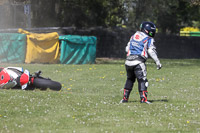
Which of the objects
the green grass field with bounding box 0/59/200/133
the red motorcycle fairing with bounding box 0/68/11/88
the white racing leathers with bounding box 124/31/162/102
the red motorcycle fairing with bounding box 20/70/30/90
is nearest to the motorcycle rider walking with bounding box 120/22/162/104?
the white racing leathers with bounding box 124/31/162/102

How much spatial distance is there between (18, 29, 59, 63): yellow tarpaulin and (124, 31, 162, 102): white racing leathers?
523 inches

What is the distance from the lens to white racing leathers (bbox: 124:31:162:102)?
957cm

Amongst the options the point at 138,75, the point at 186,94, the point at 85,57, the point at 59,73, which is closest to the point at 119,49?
the point at 85,57

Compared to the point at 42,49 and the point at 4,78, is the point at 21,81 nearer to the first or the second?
the point at 4,78

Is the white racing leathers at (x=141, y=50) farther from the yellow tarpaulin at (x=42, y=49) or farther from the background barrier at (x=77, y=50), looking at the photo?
the yellow tarpaulin at (x=42, y=49)

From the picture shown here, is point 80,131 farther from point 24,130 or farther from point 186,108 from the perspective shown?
point 186,108

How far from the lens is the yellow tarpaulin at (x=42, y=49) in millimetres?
22422

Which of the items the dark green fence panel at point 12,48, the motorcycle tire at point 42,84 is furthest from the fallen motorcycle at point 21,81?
the dark green fence panel at point 12,48

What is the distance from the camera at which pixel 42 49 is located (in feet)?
74.4

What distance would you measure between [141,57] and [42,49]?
13731 millimetres

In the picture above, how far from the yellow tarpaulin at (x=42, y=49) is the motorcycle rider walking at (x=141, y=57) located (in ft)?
43.4

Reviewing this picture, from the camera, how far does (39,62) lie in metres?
22.5

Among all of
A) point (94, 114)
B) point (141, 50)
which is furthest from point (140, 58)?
point (94, 114)

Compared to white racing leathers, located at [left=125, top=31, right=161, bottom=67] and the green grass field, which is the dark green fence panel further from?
white racing leathers, located at [left=125, top=31, right=161, bottom=67]
